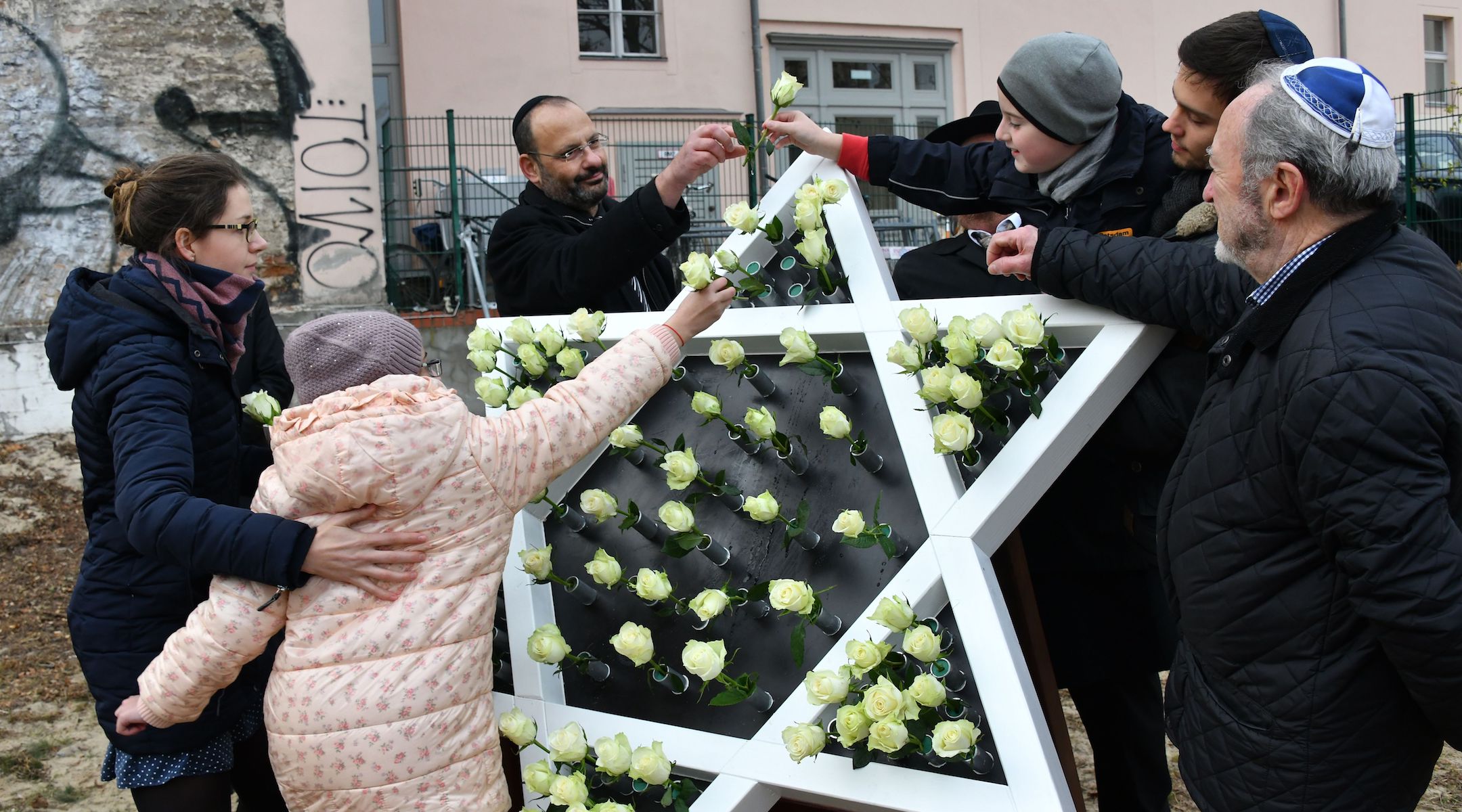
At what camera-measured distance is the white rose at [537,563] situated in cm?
230

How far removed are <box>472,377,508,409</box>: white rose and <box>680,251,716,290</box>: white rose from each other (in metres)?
0.50

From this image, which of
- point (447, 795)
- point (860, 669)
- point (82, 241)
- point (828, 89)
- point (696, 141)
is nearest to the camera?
point (860, 669)

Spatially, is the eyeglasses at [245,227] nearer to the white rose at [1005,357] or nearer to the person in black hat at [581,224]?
the person in black hat at [581,224]

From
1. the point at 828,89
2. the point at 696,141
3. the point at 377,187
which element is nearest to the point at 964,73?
the point at 828,89

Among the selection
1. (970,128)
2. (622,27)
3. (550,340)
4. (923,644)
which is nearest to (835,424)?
Answer: (923,644)

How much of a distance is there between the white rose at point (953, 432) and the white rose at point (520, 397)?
0.91 m

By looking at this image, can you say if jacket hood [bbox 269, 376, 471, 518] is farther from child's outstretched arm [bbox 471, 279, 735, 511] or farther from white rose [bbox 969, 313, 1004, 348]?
white rose [bbox 969, 313, 1004, 348]

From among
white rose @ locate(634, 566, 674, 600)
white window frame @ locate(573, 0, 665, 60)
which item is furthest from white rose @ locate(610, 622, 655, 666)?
white window frame @ locate(573, 0, 665, 60)

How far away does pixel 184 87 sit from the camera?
871 centimetres

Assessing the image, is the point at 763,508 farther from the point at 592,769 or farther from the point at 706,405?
the point at 592,769

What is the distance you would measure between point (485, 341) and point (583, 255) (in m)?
0.43

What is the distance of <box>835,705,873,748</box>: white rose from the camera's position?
70.5 inches

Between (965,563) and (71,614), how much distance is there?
1692mm

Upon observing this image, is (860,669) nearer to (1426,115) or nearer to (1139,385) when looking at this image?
(1139,385)
